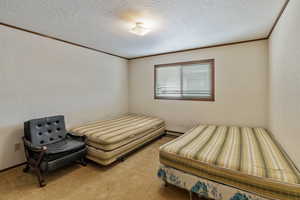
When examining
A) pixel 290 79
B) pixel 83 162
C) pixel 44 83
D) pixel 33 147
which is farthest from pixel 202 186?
pixel 44 83

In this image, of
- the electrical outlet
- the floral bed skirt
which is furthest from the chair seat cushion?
the floral bed skirt

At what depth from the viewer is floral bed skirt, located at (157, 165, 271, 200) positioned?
4.54ft

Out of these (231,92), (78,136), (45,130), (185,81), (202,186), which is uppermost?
(185,81)

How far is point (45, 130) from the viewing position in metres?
2.45

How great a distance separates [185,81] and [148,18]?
7.01ft

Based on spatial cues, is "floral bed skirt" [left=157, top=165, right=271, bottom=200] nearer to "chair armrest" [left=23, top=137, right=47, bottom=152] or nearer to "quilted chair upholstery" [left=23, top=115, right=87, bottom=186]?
"quilted chair upholstery" [left=23, top=115, right=87, bottom=186]

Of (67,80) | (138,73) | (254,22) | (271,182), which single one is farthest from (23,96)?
(254,22)

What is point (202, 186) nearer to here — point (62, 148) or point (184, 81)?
point (62, 148)

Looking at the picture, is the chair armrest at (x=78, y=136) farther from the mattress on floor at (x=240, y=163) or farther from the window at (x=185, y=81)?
the window at (x=185, y=81)

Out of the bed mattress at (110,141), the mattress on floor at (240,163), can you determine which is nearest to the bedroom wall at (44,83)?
the bed mattress at (110,141)

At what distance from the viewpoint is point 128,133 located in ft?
9.11

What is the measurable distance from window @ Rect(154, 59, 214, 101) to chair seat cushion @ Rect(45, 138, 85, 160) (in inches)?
98.9

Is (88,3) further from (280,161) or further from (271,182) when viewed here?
(280,161)

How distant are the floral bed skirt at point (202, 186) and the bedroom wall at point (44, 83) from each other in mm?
2462
